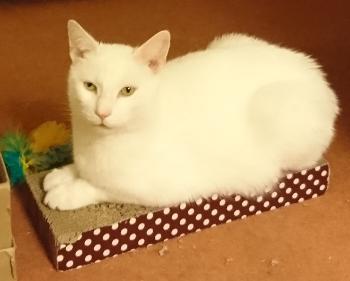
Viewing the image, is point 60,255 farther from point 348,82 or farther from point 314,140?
point 348,82

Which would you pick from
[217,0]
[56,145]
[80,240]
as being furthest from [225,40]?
[217,0]

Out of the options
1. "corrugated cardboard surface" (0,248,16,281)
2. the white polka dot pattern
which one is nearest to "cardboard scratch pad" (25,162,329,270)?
the white polka dot pattern

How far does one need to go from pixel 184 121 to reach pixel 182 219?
237 mm

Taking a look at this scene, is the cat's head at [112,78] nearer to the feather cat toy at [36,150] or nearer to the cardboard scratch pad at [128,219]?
the cardboard scratch pad at [128,219]

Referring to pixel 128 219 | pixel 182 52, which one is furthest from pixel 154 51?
pixel 182 52

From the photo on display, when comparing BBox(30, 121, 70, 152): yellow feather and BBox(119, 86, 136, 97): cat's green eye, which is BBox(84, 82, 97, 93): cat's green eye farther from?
BBox(30, 121, 70, 152): yellow feather

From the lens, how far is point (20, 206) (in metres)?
1.75

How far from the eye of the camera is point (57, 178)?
65.1 inches

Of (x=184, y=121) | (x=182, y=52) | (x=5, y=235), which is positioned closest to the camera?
(x=5, y=235)

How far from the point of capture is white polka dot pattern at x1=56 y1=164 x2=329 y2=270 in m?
1.55

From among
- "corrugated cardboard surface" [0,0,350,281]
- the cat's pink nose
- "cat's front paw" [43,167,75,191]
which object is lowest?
"corrugated cardboard surface" [0,0,350,281]

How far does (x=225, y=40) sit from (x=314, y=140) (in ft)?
1.17

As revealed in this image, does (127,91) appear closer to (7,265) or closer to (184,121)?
(184,121)

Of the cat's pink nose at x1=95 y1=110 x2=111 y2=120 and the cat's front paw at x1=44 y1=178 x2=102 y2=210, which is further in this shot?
the cat's front paw at x1=44 y1=178 x2=102 y2=210
